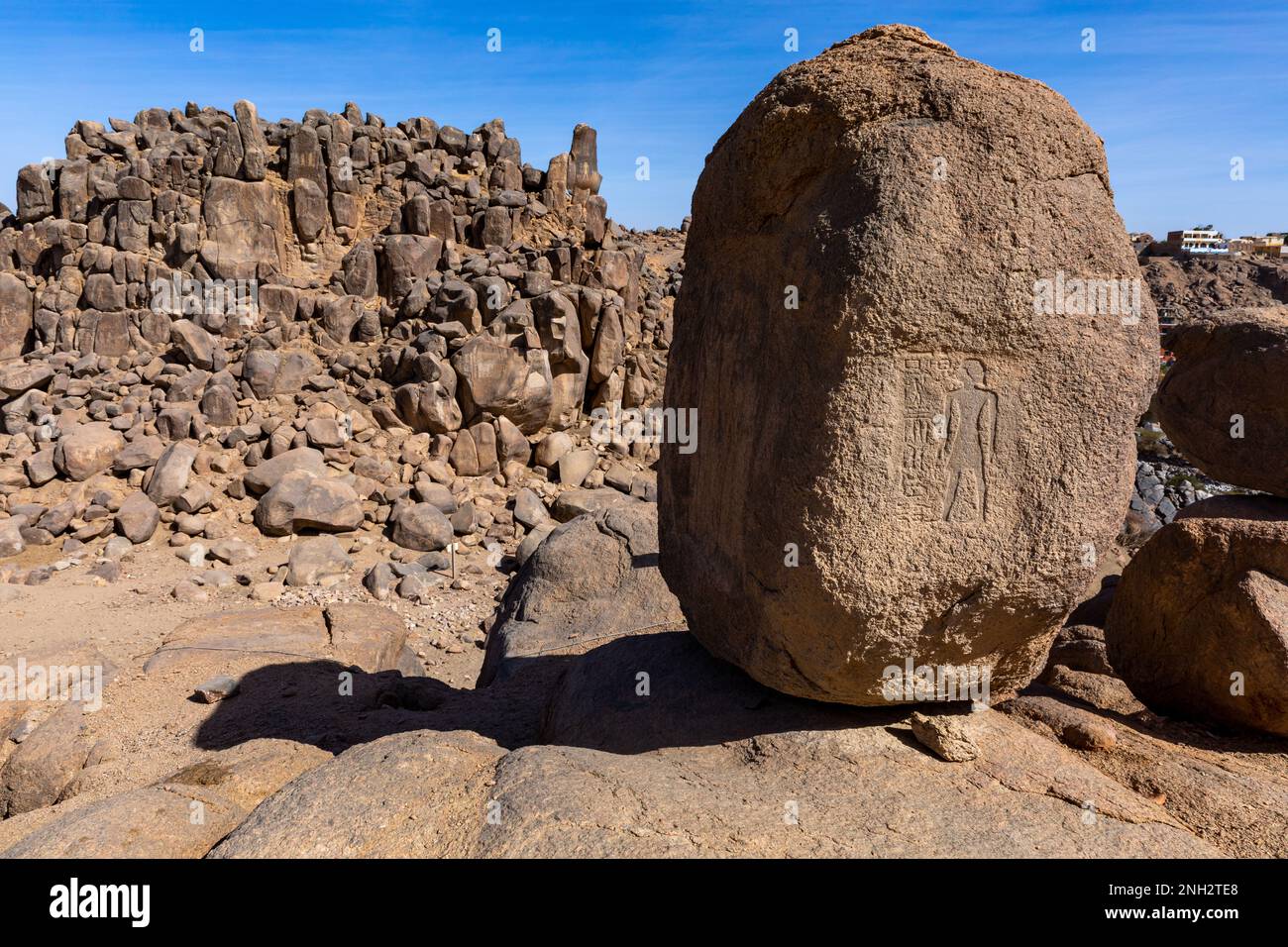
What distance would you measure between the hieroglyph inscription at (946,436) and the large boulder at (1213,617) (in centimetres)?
146

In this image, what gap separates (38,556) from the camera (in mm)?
7395

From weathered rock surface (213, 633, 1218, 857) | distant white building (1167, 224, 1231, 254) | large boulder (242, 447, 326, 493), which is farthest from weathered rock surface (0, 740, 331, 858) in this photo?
distant white building (1167, 224, 1231, 254)

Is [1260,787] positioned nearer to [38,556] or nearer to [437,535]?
[437,535]

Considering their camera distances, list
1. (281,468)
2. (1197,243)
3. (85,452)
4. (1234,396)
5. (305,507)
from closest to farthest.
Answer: (1234,396), (305,507), (85,452), (281,468), (1197,243)

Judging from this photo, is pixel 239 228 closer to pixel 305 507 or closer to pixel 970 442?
pixel 305 507

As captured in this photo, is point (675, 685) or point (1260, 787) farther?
point (675, 685)

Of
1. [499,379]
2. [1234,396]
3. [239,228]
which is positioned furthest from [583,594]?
[239,228]

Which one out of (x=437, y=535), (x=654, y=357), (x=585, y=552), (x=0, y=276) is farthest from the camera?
(x=654, y=357)

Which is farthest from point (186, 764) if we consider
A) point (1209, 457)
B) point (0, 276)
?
point (0, 276)

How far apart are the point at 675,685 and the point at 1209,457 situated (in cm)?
259

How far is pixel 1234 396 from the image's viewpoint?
3.61 meters

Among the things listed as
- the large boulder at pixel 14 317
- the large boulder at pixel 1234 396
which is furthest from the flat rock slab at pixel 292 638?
the large boulder at pixel 14 317

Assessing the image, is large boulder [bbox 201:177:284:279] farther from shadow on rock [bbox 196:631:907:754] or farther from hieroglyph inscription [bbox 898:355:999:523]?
hieroglyph inscription [bbox 898:355:999:523]

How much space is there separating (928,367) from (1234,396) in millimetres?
2138
